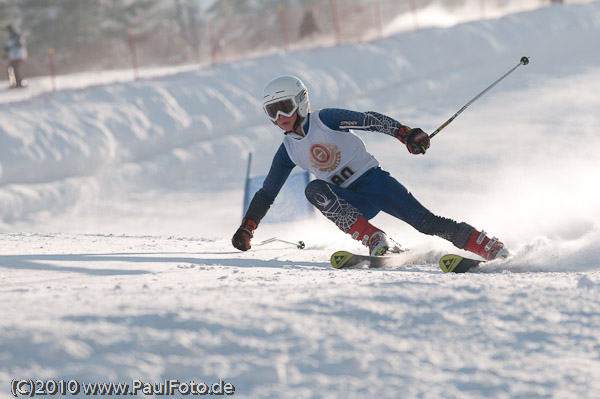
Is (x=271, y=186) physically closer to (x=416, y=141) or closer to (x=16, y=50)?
(x=416, y=141)

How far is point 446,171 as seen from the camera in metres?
10.1

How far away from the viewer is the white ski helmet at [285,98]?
15.1 feet

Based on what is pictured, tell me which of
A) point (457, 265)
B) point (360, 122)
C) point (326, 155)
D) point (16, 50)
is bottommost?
point (457, 265)

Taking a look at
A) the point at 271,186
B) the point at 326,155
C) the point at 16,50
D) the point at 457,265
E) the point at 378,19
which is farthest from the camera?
the point at 378,19

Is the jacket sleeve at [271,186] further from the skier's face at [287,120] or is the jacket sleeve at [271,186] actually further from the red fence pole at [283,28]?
the red fence pole at [283,28]

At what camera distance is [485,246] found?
13.8 ft

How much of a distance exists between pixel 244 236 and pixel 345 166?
32.7 inches

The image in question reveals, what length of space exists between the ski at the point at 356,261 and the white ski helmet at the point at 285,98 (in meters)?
1.03

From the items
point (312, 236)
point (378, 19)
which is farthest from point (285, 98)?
point (378, 19)

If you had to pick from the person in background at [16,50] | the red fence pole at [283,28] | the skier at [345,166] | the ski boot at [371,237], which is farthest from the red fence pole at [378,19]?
the ski boot at [371,237]

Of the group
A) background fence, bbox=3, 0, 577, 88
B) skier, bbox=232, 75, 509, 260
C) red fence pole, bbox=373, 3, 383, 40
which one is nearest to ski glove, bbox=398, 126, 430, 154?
skier, bbox=232, 75, 509, 260

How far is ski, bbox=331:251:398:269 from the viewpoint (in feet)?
13.3

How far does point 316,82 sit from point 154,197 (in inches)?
190

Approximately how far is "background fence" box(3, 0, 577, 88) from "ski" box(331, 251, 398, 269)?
1237cm
